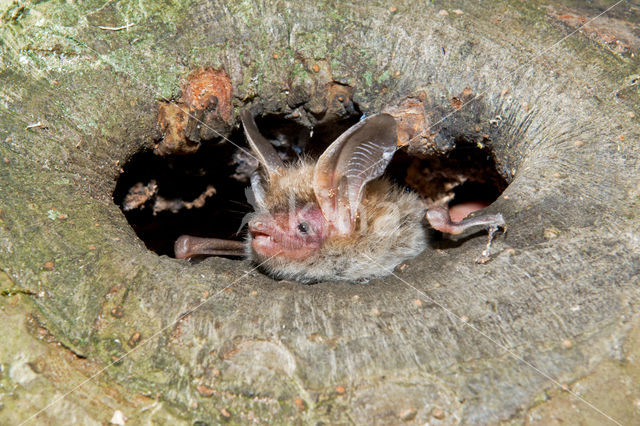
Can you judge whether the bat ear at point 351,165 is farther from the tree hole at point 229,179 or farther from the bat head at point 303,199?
the tree hole at point 229,179

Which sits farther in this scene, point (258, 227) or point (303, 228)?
point (303, 228)

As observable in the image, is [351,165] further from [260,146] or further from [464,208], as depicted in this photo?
[464,208]

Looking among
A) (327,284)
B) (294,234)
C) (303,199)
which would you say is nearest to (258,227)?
(294,234)

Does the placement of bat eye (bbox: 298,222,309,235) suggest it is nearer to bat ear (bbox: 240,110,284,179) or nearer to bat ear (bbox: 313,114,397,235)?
bat ear (bbox: 313,114,397,235)

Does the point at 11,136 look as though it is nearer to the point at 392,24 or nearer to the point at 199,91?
the point at 199,91

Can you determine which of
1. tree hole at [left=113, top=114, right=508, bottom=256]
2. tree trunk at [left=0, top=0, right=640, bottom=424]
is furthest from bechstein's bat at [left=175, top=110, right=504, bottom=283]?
tree trunk at [left=0, top=0, right=640, bottom=424]

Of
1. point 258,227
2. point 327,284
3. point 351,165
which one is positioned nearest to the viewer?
point 327,284

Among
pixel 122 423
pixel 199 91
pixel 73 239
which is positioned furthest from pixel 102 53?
pixel 122 423
